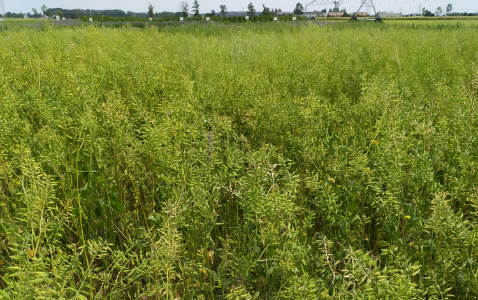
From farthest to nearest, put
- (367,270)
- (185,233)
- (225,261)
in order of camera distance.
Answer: (185,233)
(225,261)
(367,270)

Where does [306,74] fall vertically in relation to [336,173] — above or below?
above

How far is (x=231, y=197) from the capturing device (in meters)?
1.79

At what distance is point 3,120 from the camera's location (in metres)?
1.84

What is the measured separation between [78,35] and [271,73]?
4.92m

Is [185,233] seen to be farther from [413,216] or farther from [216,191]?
[413,216]

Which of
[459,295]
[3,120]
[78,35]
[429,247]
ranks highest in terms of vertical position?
[78,35]

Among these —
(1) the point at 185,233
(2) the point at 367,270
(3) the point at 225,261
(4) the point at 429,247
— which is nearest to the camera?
(2) the point at 367,270

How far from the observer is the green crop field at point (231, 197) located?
1.13 m

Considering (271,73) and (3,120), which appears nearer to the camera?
(3,120)

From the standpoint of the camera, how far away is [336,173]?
1780 mm

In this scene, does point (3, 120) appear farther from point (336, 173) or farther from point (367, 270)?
point (367, 270)

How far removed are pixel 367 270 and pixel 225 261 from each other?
0.50 metres

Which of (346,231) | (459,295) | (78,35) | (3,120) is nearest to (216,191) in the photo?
(346,231)

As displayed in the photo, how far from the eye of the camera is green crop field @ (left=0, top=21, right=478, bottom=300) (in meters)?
1.13
